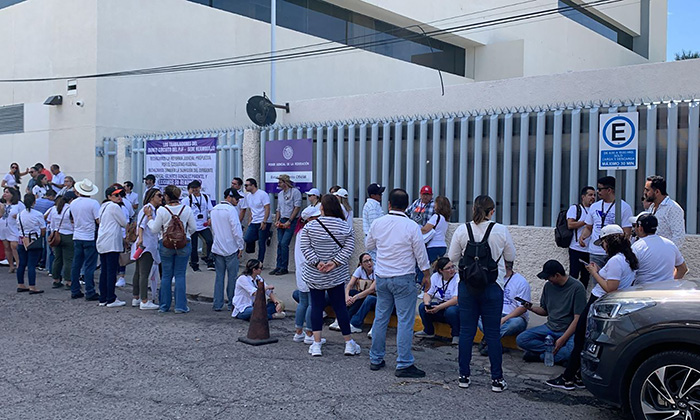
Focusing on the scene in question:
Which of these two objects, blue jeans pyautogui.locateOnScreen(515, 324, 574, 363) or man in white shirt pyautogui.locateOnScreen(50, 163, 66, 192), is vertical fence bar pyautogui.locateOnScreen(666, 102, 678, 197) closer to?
blue jeans pyautogui.locateOnScreen(515, 324, 574, 363)

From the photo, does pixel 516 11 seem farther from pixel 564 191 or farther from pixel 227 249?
pixel 227 249

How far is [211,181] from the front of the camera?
14.2 m

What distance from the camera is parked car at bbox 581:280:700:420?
4566 millimetres

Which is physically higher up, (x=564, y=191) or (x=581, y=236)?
(x=564, y=191)

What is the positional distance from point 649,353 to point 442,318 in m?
3.22

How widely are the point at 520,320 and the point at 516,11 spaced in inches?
890

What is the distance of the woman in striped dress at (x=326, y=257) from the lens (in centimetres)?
692

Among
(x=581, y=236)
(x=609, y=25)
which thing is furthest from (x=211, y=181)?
(x=609, y=25)

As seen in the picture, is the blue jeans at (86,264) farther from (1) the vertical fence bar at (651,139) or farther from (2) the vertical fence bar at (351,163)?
(1) the vertical fence bar at (651,139)

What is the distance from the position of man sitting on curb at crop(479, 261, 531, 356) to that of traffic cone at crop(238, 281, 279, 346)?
2419mm

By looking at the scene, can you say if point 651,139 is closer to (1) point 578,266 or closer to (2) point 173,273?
(1) point 578,266

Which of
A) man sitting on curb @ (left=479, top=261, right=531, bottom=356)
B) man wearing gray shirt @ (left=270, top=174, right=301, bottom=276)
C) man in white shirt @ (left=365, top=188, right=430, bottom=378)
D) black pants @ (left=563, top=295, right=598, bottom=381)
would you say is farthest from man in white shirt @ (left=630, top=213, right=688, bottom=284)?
man wearing gray shirt @ (left=270, top=174, right=301, bottom=276)

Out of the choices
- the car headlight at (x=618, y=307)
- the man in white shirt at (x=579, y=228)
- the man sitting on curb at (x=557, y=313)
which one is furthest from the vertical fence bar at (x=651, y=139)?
the car headlight at (x=618, y=307)

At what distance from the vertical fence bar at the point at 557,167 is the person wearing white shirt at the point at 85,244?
22.7ft
